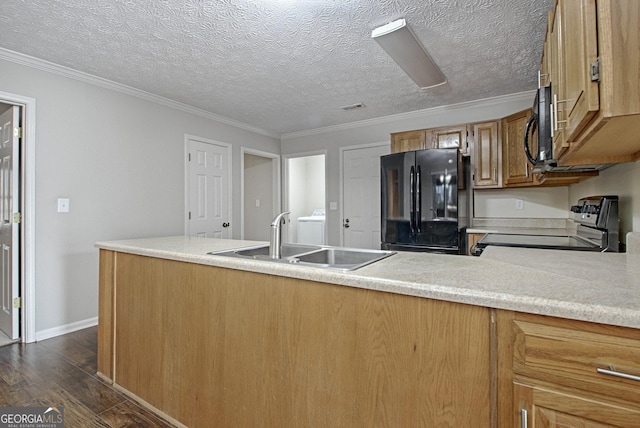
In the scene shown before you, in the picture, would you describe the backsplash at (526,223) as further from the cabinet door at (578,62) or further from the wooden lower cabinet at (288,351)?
the wooden lower cabinet at (288,351)

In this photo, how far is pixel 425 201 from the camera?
10.8 feet

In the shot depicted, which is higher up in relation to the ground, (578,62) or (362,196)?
(578,62)

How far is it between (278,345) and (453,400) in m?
0.65

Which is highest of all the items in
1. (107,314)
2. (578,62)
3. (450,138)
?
(450,138)

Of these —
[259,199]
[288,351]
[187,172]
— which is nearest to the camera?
[288,351]

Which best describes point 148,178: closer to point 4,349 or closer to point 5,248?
point 5,248

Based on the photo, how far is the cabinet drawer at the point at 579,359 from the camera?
68 centimetres

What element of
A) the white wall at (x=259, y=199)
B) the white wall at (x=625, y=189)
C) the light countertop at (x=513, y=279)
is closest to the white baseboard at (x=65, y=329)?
the light countertop at (x=513, y=279)

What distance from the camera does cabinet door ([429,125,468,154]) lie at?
3.60m

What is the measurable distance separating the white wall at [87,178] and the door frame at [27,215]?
40 millimetres

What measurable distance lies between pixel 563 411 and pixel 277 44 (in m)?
2.58

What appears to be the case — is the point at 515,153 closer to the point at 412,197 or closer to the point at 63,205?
the point at 412,197

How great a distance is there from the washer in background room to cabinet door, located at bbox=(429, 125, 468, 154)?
2672mm

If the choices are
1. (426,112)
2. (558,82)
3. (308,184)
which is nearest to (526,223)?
(426,112)
